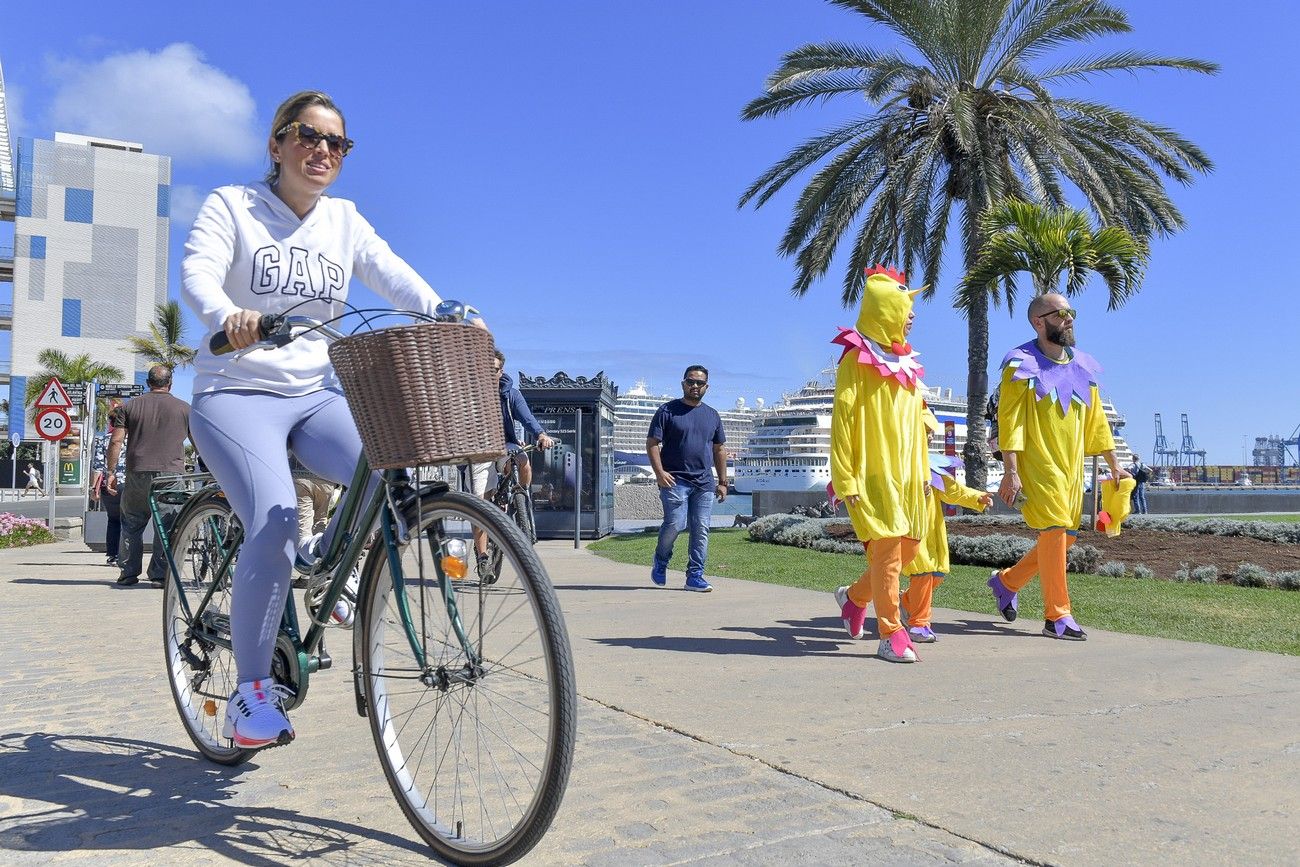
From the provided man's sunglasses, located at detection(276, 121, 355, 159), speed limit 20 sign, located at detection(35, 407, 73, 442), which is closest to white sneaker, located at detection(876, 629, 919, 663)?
man's sunglasses, located at detection(276, 121, 355, 159)

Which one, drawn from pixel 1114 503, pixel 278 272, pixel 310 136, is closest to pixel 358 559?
pixel 278 272

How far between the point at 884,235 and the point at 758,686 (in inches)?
606

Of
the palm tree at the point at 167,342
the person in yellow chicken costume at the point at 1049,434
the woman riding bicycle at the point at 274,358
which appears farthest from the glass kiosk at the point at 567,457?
the palm tree at the point at 167,342

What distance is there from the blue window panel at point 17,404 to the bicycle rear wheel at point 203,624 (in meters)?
77.7

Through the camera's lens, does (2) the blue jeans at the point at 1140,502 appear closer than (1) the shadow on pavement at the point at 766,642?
No

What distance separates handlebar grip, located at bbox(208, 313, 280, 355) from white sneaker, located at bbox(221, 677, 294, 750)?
3.00ft

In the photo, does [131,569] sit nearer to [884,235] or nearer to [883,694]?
[883,694]

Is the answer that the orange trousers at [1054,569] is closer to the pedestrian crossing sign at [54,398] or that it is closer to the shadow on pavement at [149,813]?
the shadow on pavement at [149,813]

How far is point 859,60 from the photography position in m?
17.8

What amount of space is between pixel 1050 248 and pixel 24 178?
7692 cm

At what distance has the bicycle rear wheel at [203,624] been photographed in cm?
339

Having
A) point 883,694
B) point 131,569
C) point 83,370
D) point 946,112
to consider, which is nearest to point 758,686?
point 883,694

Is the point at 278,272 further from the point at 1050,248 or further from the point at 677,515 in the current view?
the point at 1050,248

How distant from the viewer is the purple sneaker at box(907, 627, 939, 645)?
5715mm
